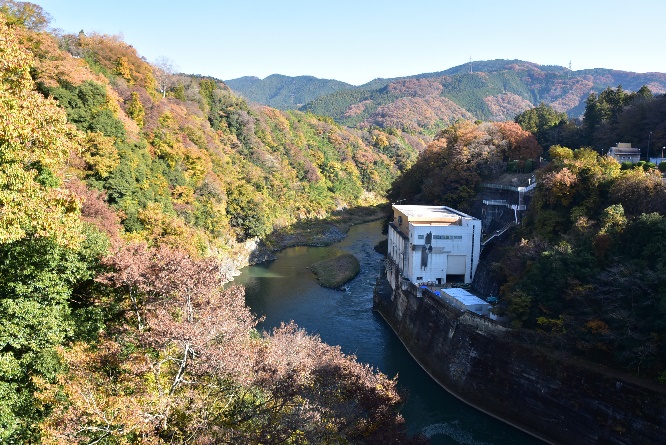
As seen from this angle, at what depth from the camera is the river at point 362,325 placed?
16.1 m

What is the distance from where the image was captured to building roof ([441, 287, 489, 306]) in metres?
19.8

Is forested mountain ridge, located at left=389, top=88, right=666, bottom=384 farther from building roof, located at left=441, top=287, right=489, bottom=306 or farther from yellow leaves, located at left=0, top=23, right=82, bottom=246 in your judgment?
yellow leaves, located at left=0, top=23, right=82, bottom=246

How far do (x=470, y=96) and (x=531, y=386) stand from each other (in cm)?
12527

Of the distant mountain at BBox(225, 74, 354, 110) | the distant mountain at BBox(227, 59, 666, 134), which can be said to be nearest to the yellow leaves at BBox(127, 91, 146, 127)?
the distant mountain at BBox(227, 59, 666, 134)

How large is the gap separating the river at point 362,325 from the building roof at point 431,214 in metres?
6.26

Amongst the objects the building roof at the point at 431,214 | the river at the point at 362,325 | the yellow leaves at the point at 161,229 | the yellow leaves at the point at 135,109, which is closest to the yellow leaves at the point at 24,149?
the river at the point at 362,325

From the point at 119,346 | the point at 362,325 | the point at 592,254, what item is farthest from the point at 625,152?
the point at 119,346

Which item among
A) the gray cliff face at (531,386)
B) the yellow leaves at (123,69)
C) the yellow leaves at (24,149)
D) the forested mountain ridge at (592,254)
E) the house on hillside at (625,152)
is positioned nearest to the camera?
the yellow leaves at (24,149)

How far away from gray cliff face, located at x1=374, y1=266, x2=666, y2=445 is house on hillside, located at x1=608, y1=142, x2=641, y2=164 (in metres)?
16.1

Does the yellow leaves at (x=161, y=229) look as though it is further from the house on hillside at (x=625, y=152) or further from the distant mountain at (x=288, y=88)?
the distant mountain at (x=288, y=88)

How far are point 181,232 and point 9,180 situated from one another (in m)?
14.8

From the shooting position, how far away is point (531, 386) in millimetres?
15922

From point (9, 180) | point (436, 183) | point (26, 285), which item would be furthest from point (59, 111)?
point (436, 183)

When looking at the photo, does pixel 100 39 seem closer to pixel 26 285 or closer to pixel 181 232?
pixel 181 232
